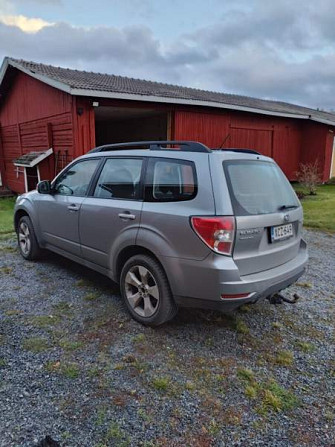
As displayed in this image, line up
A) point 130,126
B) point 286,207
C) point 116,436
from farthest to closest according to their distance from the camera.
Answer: point 130,126
point 286,207
point 116,436

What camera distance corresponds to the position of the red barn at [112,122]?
29.1ft

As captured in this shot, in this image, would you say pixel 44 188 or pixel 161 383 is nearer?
pixel 161 383

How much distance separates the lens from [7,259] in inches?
197

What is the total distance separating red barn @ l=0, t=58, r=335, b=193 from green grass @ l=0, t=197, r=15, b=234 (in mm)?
831

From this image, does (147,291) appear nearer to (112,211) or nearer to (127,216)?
(127,216)

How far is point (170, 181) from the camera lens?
2.84 meters

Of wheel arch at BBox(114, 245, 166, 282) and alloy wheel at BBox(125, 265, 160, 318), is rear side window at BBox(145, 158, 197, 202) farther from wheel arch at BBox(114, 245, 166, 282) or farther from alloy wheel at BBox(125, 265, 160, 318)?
alloy wheel at BBox(125, 265, 160, 318)

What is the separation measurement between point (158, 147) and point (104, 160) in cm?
74

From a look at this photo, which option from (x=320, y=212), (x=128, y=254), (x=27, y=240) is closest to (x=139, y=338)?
(x=128, y=254)

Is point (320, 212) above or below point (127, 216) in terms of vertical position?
below

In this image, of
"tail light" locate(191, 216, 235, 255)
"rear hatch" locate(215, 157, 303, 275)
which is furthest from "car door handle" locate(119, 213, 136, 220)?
"rear hatch" locate(215, 157, 303, 275)

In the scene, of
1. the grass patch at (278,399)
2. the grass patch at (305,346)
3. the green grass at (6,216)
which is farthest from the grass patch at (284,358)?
the green grass at (6,216)

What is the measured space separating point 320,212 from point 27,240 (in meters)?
7.66

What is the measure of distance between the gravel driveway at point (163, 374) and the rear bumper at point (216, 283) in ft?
1.59
